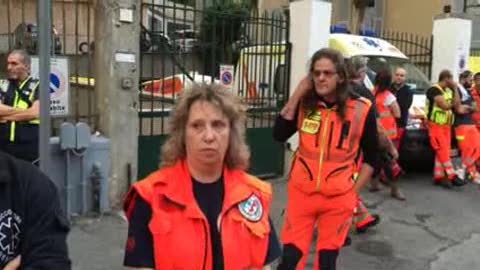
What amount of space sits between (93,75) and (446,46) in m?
8.51

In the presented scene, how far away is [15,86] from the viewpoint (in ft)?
19.0

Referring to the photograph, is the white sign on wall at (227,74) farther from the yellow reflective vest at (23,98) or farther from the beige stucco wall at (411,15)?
the beige stucco wall at (411,15)

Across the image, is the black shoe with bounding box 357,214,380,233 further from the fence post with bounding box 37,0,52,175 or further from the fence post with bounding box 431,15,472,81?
the fence post with bounding box 431,15,472,81

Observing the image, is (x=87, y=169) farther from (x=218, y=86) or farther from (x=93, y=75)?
(x=218, y=86)

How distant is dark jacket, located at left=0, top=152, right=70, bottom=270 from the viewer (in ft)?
6.31

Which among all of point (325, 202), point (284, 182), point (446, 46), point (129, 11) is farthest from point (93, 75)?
point (446, 46)

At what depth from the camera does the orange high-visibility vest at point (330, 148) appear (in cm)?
427

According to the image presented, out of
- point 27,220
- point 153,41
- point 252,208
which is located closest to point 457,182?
point 153,41

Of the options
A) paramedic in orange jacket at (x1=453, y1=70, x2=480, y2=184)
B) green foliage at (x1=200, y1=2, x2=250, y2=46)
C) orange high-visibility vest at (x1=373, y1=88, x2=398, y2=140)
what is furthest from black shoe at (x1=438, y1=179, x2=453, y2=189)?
green foliage at (x1=200, y1=2, x2=250, y2=46)

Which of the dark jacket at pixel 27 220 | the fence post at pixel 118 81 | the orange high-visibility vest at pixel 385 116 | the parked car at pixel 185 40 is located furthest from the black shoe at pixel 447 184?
the dark jacket at pixel 27 220

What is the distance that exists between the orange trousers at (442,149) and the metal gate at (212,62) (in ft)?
7.16

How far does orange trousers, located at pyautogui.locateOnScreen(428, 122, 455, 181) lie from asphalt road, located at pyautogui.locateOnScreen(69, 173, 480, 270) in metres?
0.46

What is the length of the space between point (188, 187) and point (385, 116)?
6639 millimetres

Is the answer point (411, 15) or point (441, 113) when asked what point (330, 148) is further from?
point (411, 15)
